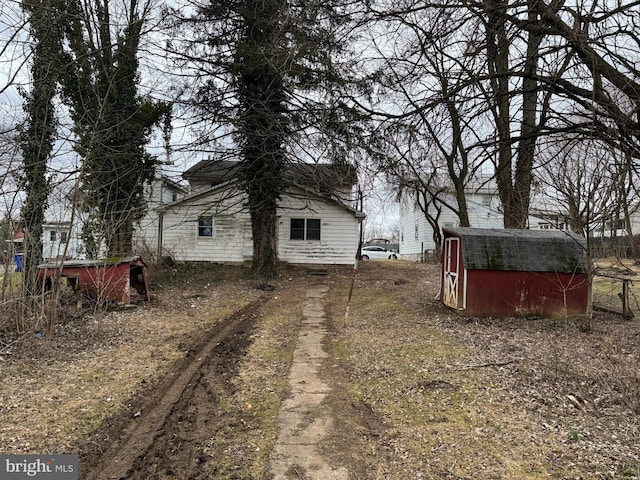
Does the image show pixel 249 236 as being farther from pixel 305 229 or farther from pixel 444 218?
pixel 444 218

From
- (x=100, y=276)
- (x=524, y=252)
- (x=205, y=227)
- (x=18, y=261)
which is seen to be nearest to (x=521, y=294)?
(x=524, y=252)

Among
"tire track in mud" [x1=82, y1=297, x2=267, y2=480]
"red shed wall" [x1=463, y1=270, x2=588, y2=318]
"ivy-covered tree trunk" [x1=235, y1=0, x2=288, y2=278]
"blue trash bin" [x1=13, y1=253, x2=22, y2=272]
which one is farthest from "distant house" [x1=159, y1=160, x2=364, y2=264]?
"tire track in mud" [x1=82, y1=297, x2=267, y2=480]

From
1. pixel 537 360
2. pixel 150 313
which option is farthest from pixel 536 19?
pixel 150 313

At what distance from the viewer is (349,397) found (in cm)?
527

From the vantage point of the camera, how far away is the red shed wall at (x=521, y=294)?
30.8 feet

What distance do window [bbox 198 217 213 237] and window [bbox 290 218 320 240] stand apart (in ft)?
12.3

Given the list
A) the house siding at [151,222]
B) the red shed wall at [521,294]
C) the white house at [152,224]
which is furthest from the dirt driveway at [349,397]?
the house siding at [151,222]

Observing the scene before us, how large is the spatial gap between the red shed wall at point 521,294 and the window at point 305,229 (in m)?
11.7

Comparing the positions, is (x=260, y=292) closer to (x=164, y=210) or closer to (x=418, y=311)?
(x=418, y=311)

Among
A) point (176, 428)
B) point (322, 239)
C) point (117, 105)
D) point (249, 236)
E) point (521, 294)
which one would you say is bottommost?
point (176, 428)

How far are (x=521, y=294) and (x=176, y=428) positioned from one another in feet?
24.7

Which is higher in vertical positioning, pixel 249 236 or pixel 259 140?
pixel 259 140

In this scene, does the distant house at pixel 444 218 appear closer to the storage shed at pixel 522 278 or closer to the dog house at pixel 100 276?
the storage shed at pixel 522 278

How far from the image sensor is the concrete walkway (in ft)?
11.7
